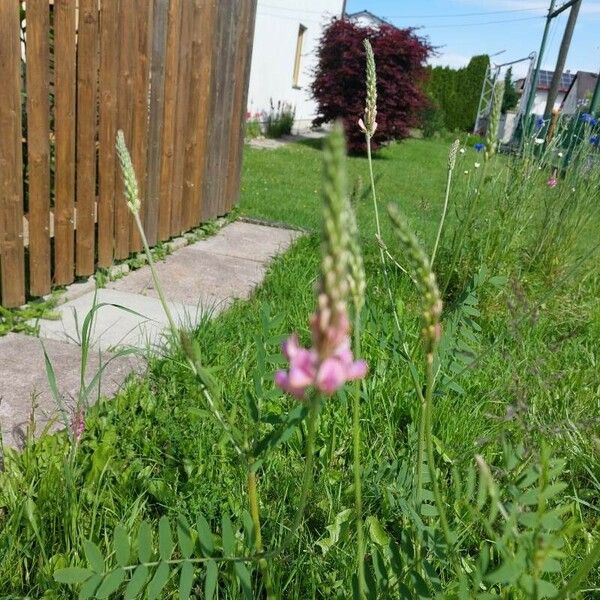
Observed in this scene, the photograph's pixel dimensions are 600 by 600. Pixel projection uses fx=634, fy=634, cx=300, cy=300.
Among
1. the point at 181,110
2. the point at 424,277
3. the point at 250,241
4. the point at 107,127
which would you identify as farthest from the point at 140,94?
the point at 424,277

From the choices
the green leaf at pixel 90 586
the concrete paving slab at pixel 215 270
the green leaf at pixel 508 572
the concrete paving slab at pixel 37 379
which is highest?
the green leaf at pixel 508 572

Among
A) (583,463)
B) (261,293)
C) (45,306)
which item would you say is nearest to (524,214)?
(261,293)

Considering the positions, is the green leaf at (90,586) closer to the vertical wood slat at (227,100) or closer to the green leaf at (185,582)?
the green leaf at (185,582)

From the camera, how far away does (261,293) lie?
3.48 m

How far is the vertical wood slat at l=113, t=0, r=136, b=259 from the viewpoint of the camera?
3439 millimetres

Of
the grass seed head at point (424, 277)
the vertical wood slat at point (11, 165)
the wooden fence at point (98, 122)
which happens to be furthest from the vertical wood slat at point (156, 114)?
the grass seed head at point (424, 277)

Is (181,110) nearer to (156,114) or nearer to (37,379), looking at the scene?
(156,114)

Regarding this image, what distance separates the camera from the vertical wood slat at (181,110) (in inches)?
162

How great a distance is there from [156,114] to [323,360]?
3.79 metres

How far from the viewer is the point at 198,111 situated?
15.0 ft

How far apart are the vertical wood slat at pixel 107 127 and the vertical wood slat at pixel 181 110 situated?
2.64ft

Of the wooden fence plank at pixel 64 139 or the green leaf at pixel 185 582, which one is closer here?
the green leaf at pixel 185 582

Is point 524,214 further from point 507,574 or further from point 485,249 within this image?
point 507,574

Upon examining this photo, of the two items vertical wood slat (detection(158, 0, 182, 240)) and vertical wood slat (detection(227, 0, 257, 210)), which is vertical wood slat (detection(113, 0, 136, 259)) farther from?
vertical wood slat (detection(227, 0, 257, 210))
